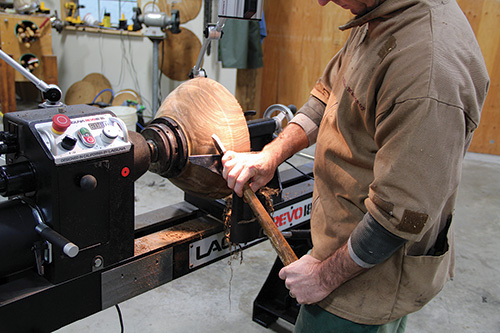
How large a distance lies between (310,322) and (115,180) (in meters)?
0.54

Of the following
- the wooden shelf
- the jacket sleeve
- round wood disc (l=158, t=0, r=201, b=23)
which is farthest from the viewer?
the wooden shelf

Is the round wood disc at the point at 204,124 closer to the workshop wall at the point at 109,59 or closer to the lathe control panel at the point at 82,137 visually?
the lathe control panel at the point at 82,137

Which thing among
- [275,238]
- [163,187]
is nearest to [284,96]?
[163,187]

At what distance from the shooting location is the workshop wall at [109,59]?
4.88 metres

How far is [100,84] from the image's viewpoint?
5102mm

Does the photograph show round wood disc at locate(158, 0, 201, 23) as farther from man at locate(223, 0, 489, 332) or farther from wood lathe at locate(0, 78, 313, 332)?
man at locate(223, 0, 489, 332)

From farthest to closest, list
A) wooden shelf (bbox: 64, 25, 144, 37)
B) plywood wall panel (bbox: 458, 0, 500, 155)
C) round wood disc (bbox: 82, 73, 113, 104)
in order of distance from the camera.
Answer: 1. round wood disc (bbox: 82, 73, 113, 104)
2. wooden shelf (bbox: 64, 25, 144, 37)
3. plywood wall panel (bbox: 458, 0, 500, 155)

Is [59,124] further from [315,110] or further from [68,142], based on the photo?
[315,110]

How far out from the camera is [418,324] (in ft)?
6.64

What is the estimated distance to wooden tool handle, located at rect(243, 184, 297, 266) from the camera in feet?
3.26

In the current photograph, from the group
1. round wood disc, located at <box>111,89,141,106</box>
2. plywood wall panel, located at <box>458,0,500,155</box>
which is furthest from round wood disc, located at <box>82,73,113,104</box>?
plywood wall panel, located at <box>458,0,500,155</box>

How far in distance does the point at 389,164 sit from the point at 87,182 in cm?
58

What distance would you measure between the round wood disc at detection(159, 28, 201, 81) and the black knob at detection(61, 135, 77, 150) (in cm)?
383

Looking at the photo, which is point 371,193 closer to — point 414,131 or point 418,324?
point 414,131
